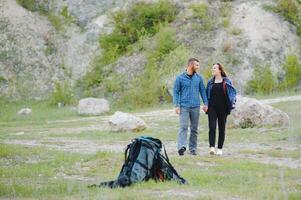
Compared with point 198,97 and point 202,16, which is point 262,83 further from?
point 198,97

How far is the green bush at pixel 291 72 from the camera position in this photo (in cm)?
4484

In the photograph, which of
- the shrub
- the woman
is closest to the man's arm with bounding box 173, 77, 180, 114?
the woman

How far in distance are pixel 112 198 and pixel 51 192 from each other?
48.4 inches

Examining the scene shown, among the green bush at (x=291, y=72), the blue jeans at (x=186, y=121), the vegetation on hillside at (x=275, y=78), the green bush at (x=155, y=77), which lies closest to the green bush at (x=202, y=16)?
the green bush at (x=155, y=77)

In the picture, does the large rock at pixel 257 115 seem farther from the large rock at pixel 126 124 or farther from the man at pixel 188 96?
the man at pixel 188 96

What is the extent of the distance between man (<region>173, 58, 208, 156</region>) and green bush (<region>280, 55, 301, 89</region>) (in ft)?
103

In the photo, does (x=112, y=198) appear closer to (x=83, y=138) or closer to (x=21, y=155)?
(x=21, y=155)

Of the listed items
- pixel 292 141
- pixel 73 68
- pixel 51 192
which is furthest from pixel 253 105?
pixel 73 68

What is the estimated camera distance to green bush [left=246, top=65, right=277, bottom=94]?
43719 mm

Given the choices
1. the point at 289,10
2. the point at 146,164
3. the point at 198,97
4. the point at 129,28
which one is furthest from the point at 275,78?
the point at 146,164

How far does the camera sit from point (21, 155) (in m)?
15.0

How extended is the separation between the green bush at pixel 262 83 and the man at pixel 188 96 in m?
29.7

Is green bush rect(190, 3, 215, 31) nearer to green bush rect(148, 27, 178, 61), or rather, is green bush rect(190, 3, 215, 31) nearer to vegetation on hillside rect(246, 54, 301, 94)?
green bush rect(148, 27, 178, 61)

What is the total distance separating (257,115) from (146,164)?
12837 millimetres
